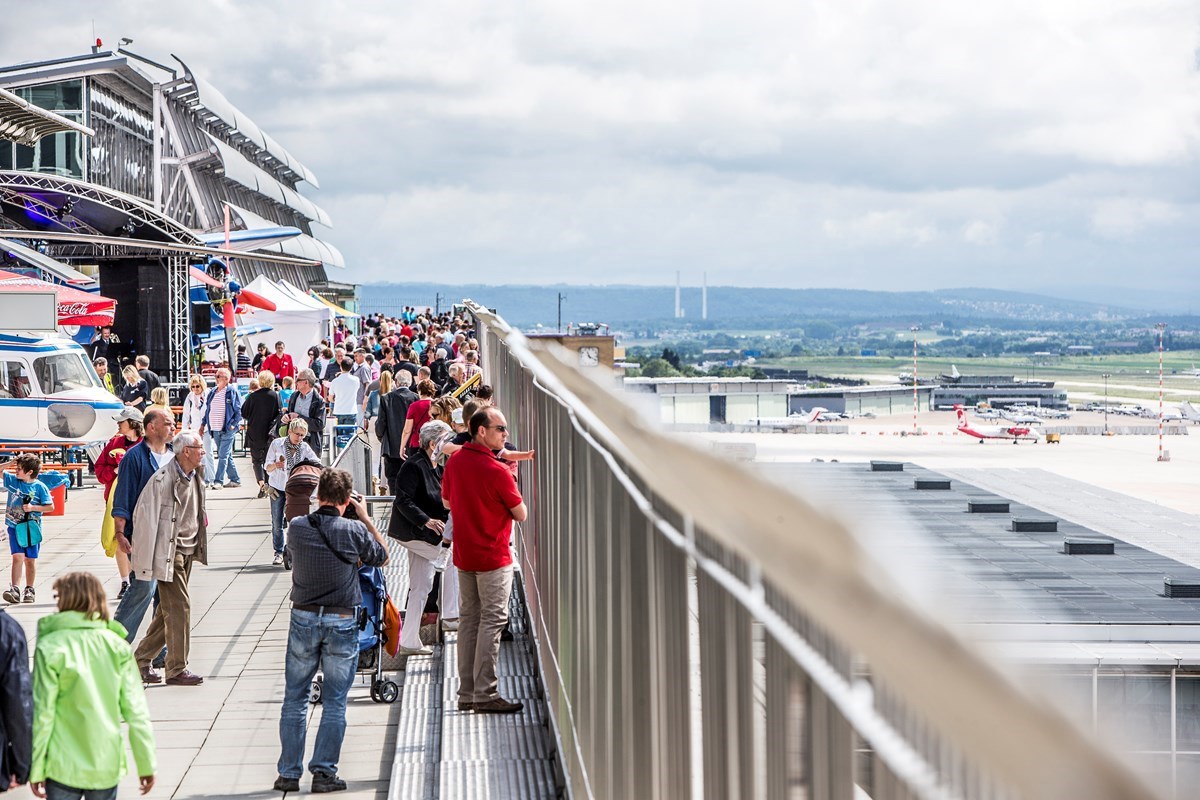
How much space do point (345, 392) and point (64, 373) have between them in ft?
17.4

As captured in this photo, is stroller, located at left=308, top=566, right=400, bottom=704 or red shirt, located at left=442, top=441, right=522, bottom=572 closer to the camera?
red shirt, located at left=442, top=441, right=522, bottom=572

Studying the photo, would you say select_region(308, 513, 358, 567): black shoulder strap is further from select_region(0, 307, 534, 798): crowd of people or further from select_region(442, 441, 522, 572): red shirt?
select_region(442, 441, 522, 572): red shirt

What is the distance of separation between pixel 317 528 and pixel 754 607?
5606mm

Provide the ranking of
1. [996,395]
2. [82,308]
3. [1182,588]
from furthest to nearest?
[996,395] < [1182,588] < [82,308]

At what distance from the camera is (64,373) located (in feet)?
74.4

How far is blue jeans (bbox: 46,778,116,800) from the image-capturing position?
6051 mm

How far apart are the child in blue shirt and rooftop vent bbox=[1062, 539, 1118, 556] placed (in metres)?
33.0

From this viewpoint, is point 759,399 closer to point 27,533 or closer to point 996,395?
point 996,395

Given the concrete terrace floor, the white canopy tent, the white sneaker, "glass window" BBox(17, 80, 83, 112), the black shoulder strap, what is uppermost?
"glass window" BBox(17, 80, 83, 112)

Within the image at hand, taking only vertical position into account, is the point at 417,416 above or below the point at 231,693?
above

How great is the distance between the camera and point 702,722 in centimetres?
309

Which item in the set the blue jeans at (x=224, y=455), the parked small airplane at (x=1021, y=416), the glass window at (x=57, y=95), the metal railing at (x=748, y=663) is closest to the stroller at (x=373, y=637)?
the metal railing at (x=748, y=663)

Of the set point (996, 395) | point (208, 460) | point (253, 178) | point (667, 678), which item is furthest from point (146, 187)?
point (996, 395)

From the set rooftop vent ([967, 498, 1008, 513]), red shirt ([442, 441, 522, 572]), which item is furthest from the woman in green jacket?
rooftop vent ([967, 498, 1008, 513])
